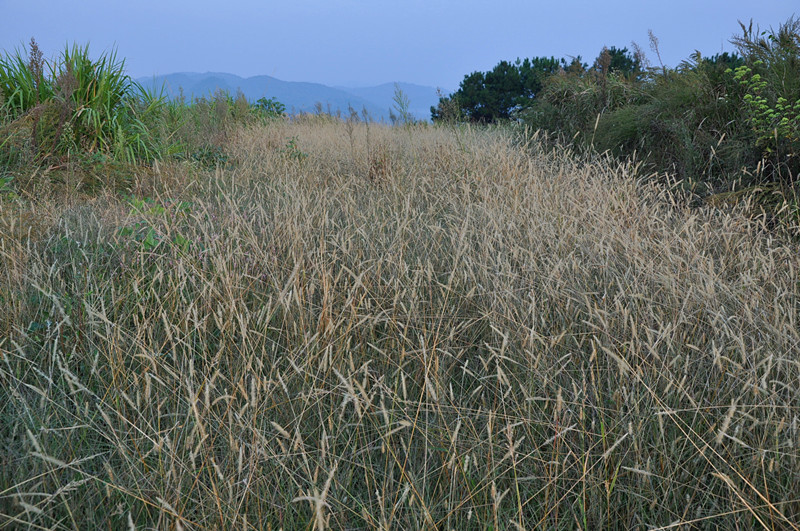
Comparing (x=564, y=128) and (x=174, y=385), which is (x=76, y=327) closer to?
(x=174, y=385)

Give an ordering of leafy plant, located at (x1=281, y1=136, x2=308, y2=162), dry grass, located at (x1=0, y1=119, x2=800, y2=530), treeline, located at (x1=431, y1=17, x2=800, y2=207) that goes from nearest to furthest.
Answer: dry grass, located at (x1=0, y1=119, x2=800, y2=530) → treeline, located at (x1=431, y1=17, x2=800, y2=207) → leafy plant, located at (x1=281, y1=136, x2=308, y2=162)

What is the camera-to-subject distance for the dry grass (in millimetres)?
1363

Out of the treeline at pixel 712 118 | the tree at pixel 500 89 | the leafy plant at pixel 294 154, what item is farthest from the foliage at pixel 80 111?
the tree at pixel 500 89

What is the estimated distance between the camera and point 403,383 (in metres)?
1.33

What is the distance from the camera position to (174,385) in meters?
1.86

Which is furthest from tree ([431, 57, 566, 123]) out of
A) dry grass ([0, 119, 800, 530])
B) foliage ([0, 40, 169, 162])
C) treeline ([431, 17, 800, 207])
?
dry grass ([0, 119, 800, 530])

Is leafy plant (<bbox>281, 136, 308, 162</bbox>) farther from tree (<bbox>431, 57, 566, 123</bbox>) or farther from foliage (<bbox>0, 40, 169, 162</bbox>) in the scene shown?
tree (<bbox>431, 57, 566, 123</bbox>)

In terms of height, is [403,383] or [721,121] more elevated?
[721,121]

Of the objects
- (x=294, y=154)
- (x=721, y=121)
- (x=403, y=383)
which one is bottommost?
(x=403, y=383)

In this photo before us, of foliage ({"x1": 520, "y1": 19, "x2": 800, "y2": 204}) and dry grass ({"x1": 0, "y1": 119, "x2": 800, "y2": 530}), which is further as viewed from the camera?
foliage ({"x1": 520, "y1": 19, "x2": 800, "y2": 204})

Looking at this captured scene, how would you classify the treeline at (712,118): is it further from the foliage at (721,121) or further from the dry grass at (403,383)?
the dry grass at (403,383)

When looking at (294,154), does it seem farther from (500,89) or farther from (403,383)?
(500,89)

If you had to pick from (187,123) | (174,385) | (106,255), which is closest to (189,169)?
(187,123)

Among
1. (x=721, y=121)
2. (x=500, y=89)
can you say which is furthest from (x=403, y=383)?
(x=500, y=89)
